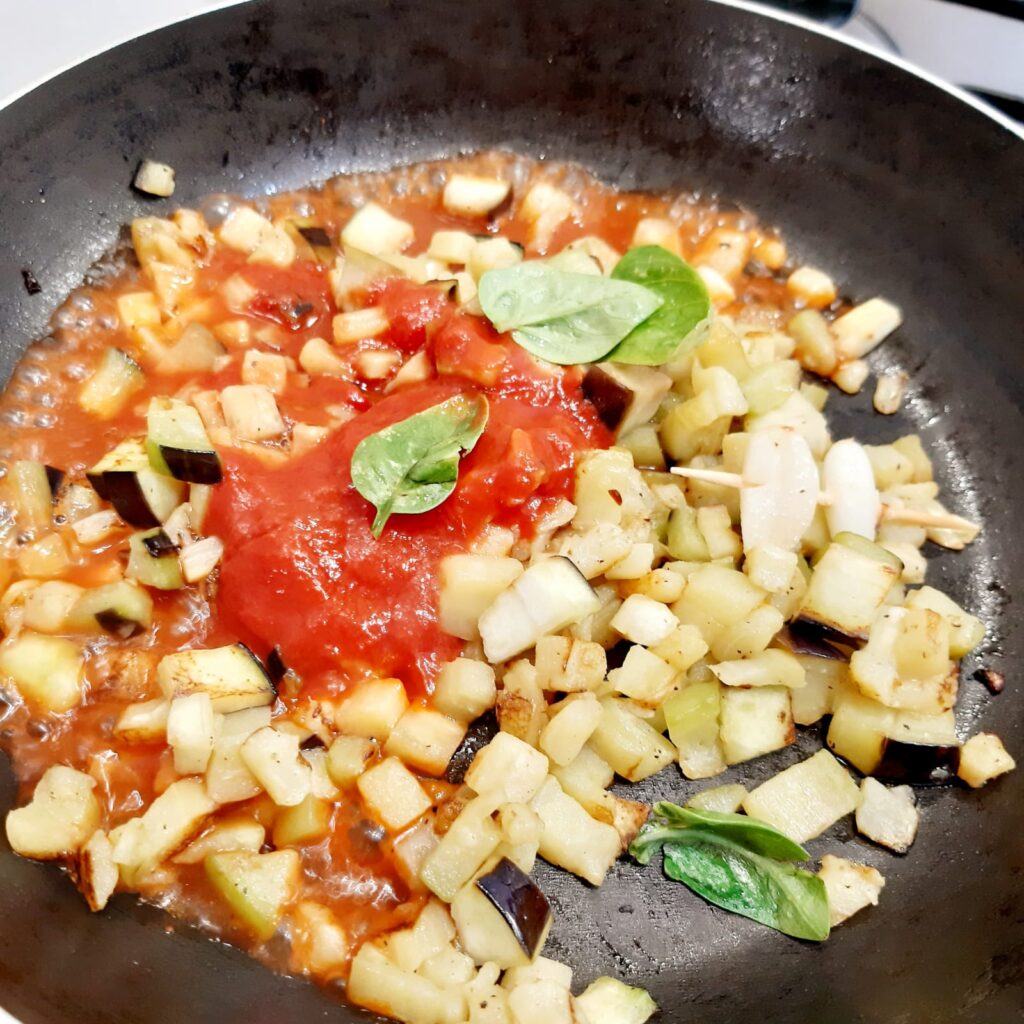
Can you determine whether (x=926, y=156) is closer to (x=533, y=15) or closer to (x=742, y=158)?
(x=742, y=158)

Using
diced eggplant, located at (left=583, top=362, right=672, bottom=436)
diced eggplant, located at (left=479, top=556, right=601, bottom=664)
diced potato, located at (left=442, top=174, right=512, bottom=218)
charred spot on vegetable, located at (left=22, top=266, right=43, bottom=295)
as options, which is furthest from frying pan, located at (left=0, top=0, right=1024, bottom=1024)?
diced eggplant, located at (left=583, top=362, right=672, bottom=436)

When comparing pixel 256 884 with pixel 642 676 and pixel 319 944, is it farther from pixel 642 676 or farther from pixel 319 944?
pixel 642 676

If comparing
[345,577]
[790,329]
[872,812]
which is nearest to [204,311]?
[345,577]

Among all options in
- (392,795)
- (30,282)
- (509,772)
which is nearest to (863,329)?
(509,772)

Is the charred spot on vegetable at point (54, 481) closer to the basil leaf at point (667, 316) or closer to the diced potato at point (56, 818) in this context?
the diced potato at point (56, 818)

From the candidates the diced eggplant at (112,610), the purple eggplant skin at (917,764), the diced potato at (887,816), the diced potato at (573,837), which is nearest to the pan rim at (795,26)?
the diced eggplant at (112,610)

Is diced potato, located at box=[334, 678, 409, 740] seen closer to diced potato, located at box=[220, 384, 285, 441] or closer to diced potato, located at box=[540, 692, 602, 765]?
diced potato, located at box=[540, 692, 602, 765]

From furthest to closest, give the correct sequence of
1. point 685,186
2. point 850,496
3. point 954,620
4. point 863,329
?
1. point 685,186
2. point 863,329
3. point 850,496
4. point 954,620
